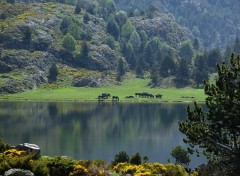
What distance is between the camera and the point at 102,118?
5787 inches

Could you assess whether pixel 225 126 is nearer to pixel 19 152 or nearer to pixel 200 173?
pixel 200 173

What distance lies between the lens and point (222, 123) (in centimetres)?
3753

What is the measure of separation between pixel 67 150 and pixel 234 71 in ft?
179

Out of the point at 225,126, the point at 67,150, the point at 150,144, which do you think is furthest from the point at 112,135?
the point at 225,126

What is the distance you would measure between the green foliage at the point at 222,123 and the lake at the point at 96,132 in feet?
125

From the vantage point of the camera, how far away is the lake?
86.0 meters

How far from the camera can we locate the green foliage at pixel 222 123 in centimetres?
3634

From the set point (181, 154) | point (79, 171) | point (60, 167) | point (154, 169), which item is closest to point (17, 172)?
point (60, 167)

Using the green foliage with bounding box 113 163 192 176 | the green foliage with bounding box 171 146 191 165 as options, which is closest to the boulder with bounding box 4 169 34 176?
the green foliage with bounding box 113 163 192 176

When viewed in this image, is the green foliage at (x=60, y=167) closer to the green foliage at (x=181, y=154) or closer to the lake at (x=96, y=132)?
the green foliage at (x=181, y=154)

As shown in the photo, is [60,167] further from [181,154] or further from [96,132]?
[96,132]

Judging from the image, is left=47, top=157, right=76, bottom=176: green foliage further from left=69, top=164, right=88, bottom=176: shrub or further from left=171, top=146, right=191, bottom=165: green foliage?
left=171, top=146, right=191, bottom=165: green foliage

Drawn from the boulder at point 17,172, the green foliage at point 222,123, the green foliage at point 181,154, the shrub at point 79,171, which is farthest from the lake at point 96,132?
the boulder at point 17,172

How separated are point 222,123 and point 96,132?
80.7 meters
